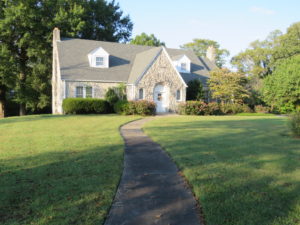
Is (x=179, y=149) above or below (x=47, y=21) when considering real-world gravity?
below

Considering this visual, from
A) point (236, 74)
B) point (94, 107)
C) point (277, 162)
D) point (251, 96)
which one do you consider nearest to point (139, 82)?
point (94, 107)

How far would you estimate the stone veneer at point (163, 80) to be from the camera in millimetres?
24312

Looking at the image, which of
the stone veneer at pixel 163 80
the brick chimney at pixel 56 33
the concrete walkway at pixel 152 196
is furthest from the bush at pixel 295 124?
the brick chimney at pixel 56 33

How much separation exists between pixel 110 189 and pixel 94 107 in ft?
59.9

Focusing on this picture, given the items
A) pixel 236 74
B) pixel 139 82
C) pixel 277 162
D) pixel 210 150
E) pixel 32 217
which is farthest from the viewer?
pixel 236 74

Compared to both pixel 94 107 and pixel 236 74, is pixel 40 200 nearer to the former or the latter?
pixel 94 107

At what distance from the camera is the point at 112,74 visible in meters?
25.7

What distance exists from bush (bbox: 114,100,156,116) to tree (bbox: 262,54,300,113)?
14581 mm

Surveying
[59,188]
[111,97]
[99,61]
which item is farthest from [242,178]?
[99,61]

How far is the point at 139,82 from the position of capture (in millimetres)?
24047

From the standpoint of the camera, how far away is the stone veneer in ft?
79.8

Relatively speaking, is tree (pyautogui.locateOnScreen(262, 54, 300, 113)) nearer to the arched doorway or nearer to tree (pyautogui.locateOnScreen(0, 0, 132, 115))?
the arched doorway

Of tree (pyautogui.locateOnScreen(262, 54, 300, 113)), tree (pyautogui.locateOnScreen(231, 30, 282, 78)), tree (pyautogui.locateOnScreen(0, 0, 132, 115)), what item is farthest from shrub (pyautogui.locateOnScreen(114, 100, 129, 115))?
tree (pyautogui.locateOnScreen(231, 30, 282, 78))

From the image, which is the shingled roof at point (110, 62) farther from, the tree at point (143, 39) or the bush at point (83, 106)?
the tree at point (143, 39)
